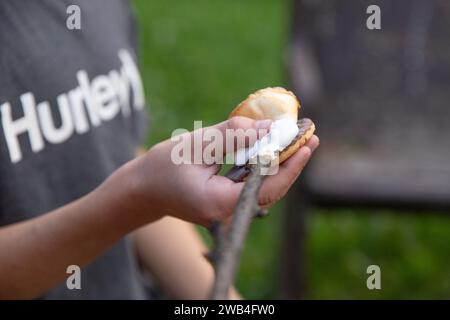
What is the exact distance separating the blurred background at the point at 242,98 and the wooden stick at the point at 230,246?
1.33 metres

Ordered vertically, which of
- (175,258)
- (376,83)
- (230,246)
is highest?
(376,83)

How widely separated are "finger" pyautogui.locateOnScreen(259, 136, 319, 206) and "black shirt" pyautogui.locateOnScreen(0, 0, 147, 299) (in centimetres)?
36

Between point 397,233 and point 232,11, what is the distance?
1.69 meters

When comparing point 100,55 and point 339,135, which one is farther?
point 339,135

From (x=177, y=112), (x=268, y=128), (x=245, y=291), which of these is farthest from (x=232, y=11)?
(x=268, y=128)

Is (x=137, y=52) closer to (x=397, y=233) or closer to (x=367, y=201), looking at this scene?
(x=367, y=201)

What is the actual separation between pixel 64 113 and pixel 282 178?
15.4 inches

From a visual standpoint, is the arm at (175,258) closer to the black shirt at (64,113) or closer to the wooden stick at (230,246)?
the black shirt at (64,113)

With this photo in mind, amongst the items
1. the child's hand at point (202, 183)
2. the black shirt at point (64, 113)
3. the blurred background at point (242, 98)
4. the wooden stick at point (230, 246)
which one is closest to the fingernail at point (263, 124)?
the child's hand at point (202, 183)

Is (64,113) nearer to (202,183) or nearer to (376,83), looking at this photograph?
(202,183)

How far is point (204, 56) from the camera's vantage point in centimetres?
332

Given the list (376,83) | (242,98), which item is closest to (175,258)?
(376,83)

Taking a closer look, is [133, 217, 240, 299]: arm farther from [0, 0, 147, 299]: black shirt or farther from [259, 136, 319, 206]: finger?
[259, 136, 319, 206]: finger

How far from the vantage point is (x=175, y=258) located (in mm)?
1076
